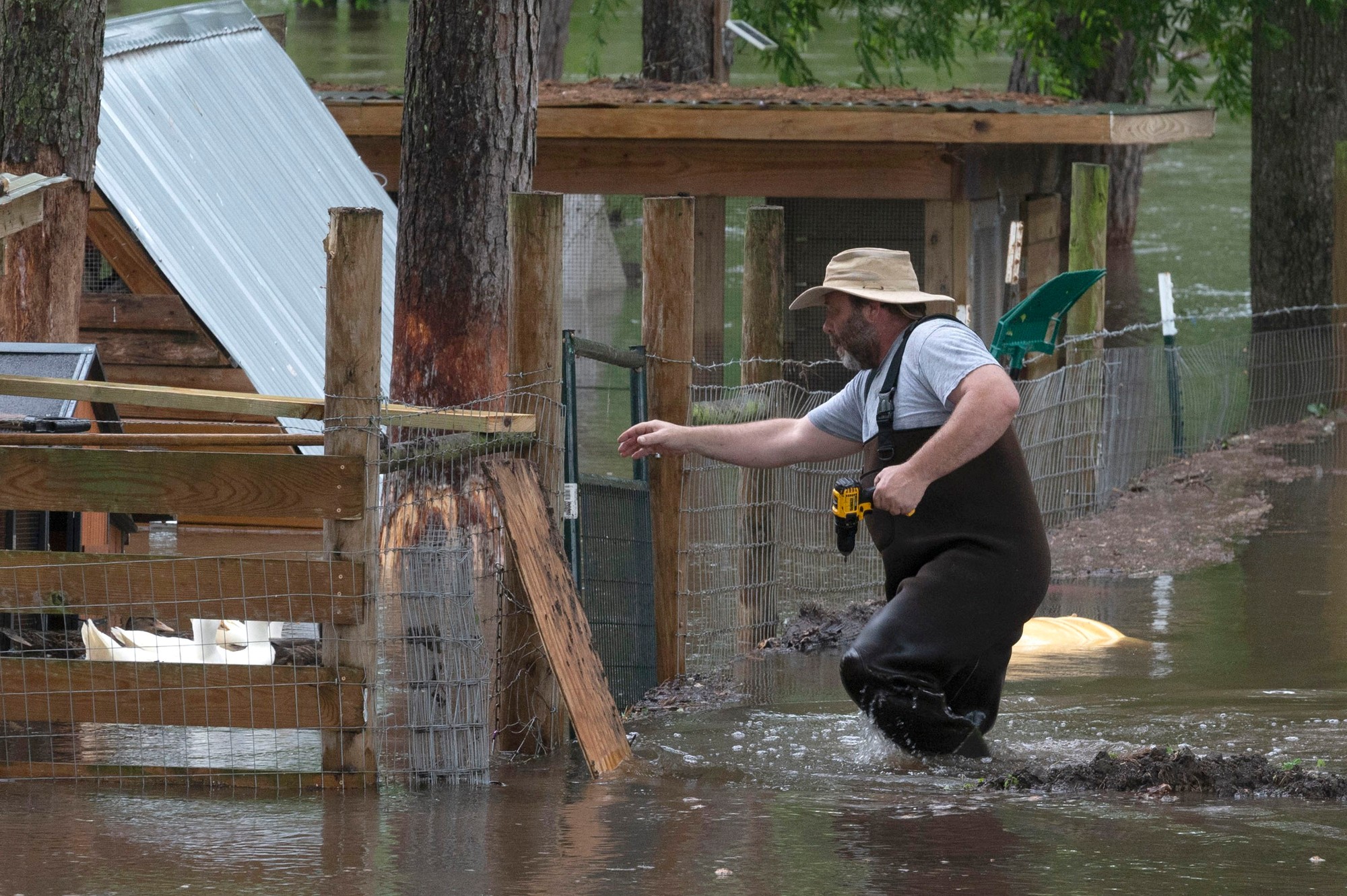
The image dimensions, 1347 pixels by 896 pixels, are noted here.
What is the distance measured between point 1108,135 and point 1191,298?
1131 cm

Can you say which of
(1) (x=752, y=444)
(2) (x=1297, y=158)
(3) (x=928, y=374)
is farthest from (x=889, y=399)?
(2) (x=1297, y=158)

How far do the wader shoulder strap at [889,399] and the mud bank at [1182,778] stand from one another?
3.49 ft

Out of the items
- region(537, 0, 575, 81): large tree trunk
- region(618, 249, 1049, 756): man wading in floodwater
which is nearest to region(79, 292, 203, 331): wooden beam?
region(618, 249, 1049, 756): man wading in floodwater

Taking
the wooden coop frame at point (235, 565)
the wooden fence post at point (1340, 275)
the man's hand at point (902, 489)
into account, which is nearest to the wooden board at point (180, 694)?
the wooden coop frame at point (235, 565)

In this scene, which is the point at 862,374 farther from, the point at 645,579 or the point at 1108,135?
the point at 1108,135

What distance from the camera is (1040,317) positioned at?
919 centimetres

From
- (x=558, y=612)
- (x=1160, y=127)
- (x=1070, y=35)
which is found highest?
(x=1070, y=35)

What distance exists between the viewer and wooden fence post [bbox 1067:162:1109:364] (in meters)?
10.8

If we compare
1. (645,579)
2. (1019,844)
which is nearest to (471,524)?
(645,579)

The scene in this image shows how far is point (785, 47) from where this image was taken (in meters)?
21.2

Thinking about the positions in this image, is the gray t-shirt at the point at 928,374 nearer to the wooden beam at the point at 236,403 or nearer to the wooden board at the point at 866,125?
the wooden beam at the point at 236,403

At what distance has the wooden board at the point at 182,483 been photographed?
528 centimetres

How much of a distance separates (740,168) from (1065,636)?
6921 millimetres

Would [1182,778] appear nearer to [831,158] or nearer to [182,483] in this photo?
[182,483]
